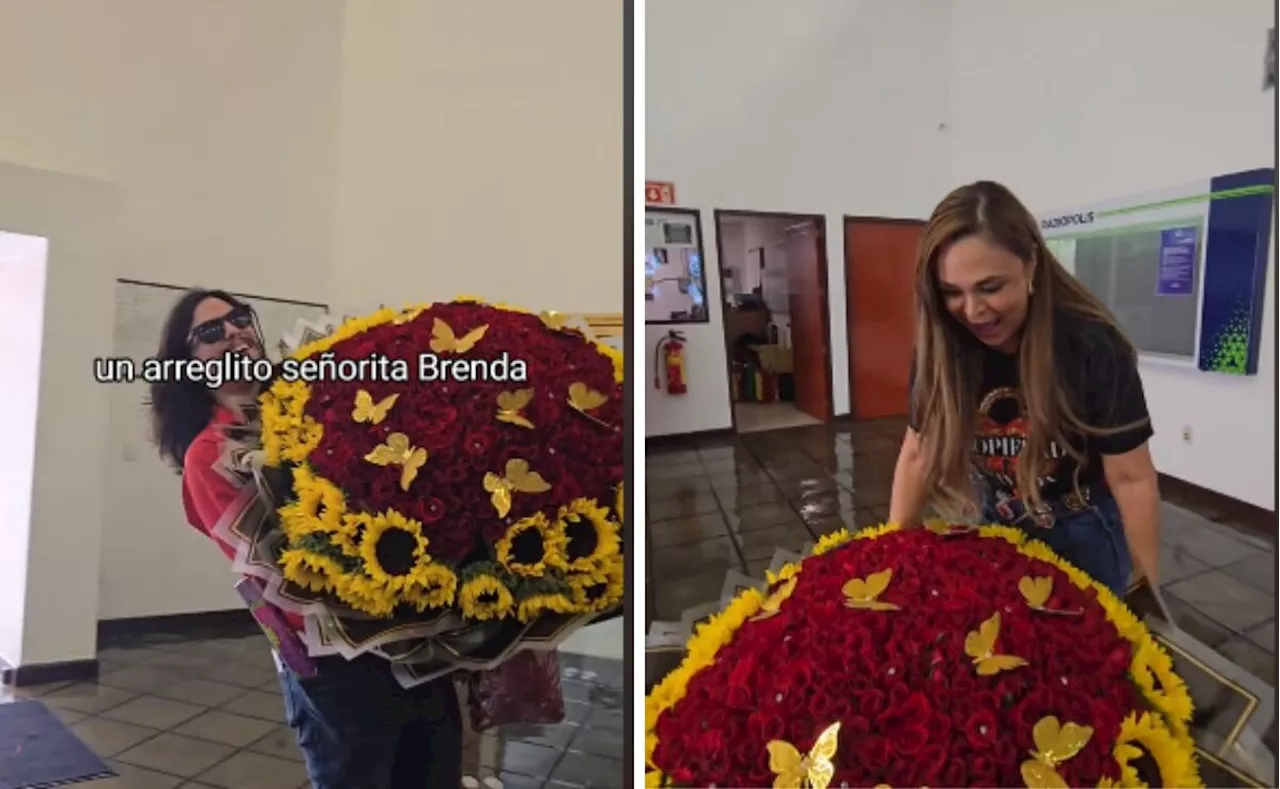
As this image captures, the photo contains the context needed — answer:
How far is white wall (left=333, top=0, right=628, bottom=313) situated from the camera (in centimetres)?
143

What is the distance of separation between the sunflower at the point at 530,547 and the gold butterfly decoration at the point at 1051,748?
2.35 ft

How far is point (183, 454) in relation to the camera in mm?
1404

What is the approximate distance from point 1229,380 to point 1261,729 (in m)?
0.51

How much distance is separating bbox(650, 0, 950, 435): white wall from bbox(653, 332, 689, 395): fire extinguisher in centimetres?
9

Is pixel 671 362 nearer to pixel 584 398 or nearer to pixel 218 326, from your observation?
pixel 584 398

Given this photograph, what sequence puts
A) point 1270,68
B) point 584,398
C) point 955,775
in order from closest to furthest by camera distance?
point 955,775 → point 1270,68 → point 584,398

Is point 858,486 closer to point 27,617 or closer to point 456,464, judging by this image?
point 456,464

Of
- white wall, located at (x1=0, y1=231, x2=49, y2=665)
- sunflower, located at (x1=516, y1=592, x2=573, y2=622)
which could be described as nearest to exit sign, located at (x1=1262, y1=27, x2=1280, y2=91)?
sunflower, located at (x1=516, y1=592, x2=573, y2=622)

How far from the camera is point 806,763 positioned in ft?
4.07

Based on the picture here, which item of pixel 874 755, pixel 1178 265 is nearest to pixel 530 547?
pixel 874 755

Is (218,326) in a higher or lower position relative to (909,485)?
higher

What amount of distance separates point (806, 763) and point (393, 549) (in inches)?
26.6

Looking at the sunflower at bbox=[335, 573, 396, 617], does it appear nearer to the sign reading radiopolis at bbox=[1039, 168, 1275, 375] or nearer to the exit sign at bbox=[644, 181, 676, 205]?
the exit sign at bbox=[644, 181, 676, 205]

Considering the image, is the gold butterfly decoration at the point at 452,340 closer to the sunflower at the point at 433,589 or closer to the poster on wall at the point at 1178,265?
the sunflower at the point at 433,589
